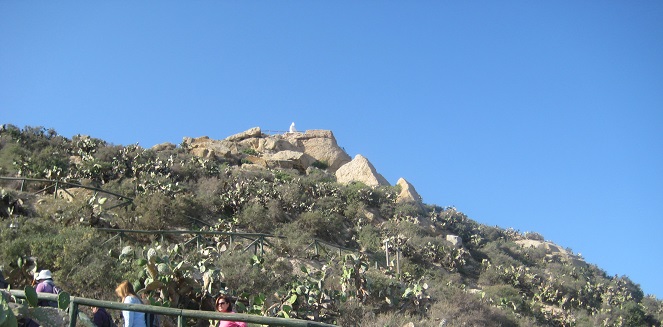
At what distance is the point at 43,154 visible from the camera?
25.5 m

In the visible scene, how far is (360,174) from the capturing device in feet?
128

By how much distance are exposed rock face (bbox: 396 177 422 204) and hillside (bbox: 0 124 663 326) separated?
15 cm

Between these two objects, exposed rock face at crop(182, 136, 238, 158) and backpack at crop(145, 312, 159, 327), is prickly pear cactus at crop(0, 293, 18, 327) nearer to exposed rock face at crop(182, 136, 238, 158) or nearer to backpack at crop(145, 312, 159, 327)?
backpack at crop(145, 312, 159, 327)

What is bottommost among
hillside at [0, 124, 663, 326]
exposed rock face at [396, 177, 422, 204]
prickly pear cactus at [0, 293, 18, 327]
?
prickly pear cactus at [0, 293, 18, 327]

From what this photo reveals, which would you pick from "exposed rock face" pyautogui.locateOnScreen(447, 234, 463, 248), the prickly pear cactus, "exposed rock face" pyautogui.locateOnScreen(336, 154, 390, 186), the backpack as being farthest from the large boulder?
the prickly pear cactus

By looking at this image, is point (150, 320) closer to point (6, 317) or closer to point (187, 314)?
point (187, 314)

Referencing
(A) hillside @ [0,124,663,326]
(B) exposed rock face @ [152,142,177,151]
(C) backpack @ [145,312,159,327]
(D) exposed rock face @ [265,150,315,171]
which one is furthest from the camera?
(D) exposed rock face @ [265,150,315,171]

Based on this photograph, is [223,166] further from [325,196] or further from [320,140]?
[320,140]

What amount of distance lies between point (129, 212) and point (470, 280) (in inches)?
565

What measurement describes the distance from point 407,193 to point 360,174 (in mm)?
4420

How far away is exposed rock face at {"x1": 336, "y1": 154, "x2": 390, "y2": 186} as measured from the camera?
38.1 m

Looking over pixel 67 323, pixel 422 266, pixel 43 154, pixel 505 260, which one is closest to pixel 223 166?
pixel 43 154

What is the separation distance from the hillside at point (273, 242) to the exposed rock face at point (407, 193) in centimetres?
15

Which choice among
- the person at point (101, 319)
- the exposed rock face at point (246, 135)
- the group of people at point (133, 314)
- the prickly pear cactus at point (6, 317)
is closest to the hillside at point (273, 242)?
the exposed rock face at point (246, 135)
